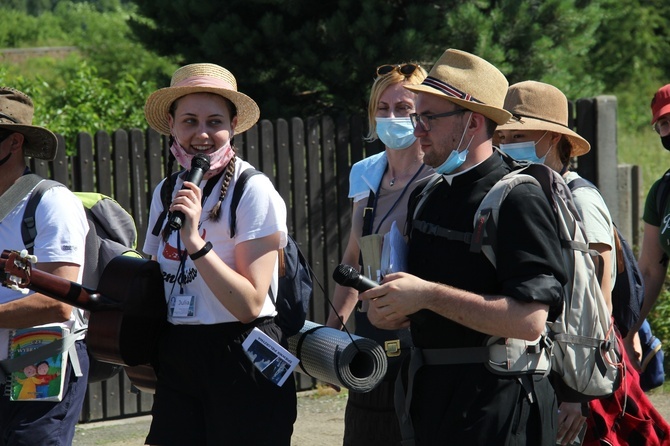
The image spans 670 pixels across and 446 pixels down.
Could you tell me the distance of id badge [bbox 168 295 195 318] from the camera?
3.65 metres

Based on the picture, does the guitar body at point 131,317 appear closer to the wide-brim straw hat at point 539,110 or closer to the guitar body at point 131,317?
the guitar body at point 131,317

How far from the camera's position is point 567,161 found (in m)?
4.56

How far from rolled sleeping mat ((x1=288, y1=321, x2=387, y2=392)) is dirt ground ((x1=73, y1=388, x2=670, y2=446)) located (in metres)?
3.24

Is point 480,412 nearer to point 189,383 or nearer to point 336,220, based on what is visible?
point 189,383

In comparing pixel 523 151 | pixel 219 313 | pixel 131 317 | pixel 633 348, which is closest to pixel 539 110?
pixel 523 151

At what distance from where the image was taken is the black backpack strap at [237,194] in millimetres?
3664

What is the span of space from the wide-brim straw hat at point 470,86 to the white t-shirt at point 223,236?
732 millimetres

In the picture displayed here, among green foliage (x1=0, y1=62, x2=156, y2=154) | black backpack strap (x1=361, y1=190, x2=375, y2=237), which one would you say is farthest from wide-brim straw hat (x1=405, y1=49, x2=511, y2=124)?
green foliage (x1=0, y1=62, x2=156, y2=154)

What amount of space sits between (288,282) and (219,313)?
397mm

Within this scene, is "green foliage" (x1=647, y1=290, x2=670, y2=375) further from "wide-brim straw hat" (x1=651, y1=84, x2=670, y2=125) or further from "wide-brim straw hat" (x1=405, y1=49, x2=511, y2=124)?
"wide-brim straw hat" (x1=405, y1=49, x2=511, y2=124)

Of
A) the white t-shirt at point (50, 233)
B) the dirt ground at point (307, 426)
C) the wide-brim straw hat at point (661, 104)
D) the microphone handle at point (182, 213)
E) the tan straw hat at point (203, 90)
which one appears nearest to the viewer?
the microphone handle at point (182, 213)

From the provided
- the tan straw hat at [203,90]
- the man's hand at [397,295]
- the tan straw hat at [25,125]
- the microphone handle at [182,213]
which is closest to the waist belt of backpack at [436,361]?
the man's hand at [397,295]

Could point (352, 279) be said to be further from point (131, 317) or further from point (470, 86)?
point (131, 317)

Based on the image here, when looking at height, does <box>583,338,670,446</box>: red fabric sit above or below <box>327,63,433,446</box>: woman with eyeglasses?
below
